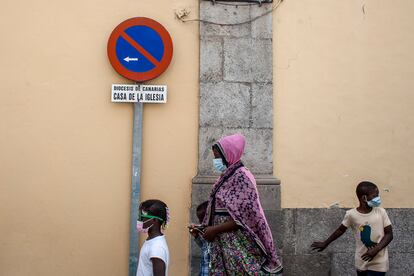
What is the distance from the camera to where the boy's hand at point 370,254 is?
16.3 feet

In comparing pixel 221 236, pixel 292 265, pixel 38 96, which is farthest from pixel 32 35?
pixel 292 265

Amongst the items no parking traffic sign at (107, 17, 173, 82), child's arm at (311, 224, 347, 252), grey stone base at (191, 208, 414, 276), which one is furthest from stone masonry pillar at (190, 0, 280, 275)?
child's arm at (311, 224, 347, 252)

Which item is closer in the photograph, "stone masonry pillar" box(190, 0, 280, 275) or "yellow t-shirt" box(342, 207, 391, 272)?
"yellow t-shirt" box(342, 207, 391, 272)

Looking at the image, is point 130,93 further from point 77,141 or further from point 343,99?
point 343,99

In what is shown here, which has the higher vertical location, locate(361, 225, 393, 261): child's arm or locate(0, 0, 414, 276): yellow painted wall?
locate(0, 0, 414, 276): yellow painted wall

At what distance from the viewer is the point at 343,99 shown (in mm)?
6289

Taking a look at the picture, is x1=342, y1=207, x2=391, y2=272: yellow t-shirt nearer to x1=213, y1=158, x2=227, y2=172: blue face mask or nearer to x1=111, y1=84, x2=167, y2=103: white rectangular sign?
x1=213, y1=158, x2=227, y2=172: blue face mask

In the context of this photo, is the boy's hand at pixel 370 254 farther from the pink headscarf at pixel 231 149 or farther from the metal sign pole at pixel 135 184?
the metal sign pole at pixel 135 184

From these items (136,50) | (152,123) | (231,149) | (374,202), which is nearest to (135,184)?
(152,123)

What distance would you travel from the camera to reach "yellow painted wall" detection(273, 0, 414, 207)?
616 centimetres

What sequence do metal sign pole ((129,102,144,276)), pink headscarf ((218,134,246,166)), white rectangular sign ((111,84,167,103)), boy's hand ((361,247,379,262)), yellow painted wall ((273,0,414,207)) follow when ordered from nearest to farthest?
pink headscarf ((218,134,246,166)) < boy's hand ((361,247,379,262)) < metal sign pole ((129,102,144,276)) < white rectangular sign ((111,84,167,103)) < yellow painted wall ((273,0,414,207))

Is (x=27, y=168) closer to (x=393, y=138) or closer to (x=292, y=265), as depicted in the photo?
(x=292, y=265)

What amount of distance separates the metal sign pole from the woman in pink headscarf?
1763mm

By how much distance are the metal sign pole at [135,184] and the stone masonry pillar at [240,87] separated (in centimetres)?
60
